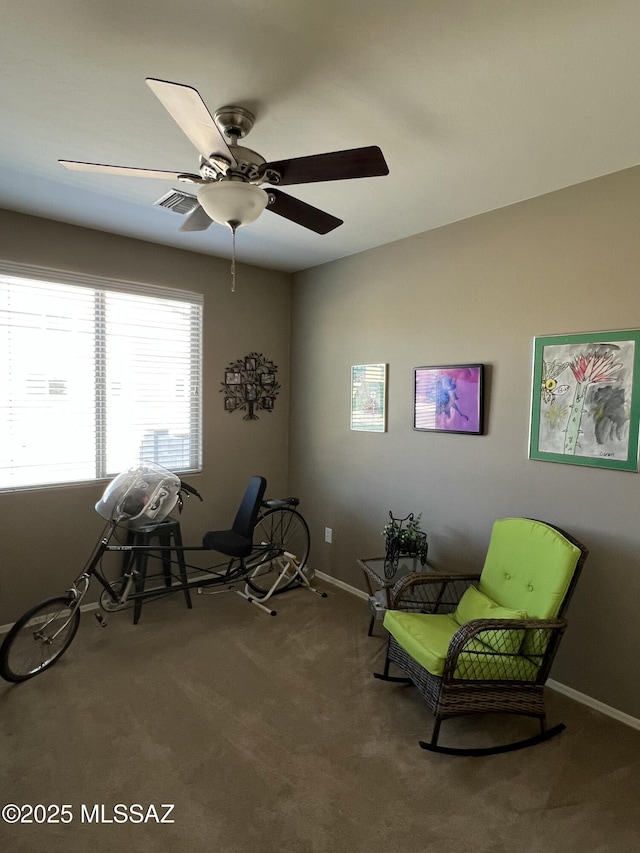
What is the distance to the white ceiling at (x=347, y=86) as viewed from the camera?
4.60 ft

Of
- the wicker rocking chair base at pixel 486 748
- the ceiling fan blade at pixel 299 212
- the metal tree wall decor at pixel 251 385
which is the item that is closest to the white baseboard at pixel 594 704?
the wicker rocking chair base at pixel 486 748

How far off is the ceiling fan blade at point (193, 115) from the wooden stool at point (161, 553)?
2.41 m

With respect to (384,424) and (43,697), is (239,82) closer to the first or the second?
(384,424)

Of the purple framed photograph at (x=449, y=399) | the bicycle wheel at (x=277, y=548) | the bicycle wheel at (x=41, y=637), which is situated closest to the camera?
the bicycle wheel at (x=41, y=637)

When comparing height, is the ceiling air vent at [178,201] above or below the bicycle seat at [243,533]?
above

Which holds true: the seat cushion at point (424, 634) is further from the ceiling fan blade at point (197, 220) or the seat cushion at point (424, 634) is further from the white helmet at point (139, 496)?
the ceiling fan blade at point (197, 220)

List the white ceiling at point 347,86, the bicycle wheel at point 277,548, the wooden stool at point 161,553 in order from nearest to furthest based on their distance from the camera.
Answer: the white ceiling at point 347,86 → the wooden stool at point 161,553 → the bicycle wheel at point 277,548

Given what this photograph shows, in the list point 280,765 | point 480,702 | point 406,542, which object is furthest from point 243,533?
point 480,702

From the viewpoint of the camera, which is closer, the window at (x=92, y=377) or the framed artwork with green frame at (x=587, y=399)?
the framed artwork with green frame at (x=587, y=399)

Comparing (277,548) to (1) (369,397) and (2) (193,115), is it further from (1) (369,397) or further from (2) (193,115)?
(2) (193,115)

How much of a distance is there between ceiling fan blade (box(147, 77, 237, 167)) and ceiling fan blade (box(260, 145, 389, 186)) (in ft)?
0.61

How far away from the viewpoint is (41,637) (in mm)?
2611

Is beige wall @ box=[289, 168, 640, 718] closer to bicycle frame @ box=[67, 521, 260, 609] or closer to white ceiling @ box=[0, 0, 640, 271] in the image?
white ceiling @ box=[0, 0, 640, 271]

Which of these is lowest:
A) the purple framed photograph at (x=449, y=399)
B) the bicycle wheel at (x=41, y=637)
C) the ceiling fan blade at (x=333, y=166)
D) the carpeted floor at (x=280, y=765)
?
the carpeted floor at (x=280, y=765)
